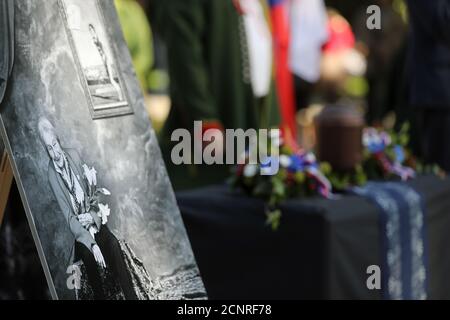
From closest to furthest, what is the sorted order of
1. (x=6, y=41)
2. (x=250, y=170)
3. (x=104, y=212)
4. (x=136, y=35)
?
(x=6, y=41)
(x=104, y=212)
(x=250, y=170)
(x=136, y=35)

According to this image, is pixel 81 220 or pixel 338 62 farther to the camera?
pixel 338 62

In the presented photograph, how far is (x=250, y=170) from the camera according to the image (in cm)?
255

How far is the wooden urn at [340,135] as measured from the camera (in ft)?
8.73

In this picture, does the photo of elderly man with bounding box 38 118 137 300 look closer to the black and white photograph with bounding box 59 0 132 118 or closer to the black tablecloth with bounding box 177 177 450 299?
the black and white photograph with bounding box 59 0 132 118

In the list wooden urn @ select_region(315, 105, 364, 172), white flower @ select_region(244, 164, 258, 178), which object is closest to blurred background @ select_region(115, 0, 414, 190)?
wooden urn @ select_region(315, 105, 364, 172)

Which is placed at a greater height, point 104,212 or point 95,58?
point 95,58

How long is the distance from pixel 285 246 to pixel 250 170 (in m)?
0.25

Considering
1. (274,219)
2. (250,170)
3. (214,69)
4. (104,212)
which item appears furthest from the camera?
(214,69)

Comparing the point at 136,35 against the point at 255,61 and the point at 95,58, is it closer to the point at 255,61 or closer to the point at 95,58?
the point at 255,61

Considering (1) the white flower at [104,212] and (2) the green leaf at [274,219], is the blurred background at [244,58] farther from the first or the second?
(1) the white flower at [104,212]

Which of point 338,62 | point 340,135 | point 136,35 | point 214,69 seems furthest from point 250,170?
point 338,62

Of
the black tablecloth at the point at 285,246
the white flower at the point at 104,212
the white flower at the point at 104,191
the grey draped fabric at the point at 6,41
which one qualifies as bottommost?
the black tablecloth at the point at 285,246

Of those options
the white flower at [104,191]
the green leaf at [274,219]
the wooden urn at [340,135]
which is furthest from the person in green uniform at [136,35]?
the white flower at [104,191]

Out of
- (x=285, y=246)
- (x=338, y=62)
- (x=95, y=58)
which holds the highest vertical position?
(x=95, y=58)
